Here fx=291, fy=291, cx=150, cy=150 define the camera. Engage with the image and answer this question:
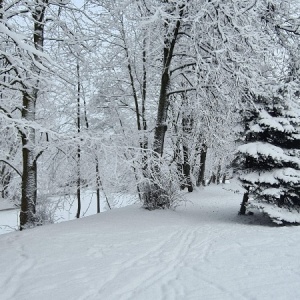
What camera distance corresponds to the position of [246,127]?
27.6ft

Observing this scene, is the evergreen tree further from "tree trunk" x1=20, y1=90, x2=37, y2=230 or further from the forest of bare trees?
"tree trunk" x1=20, y1=90, x2=37, y2=230

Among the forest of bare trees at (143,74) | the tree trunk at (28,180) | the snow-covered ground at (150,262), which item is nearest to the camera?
the snow-covered ground at (150,262)

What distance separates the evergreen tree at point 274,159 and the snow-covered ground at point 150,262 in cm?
71

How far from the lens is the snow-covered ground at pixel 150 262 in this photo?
3422 mm

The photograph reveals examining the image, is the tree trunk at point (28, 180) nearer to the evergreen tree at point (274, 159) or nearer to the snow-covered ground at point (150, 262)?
the snow-covered ground at point (150, 262)

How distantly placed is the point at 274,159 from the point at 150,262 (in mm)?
4532

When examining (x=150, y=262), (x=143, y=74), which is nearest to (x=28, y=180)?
(x=150, y=262)

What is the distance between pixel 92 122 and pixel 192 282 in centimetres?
1167

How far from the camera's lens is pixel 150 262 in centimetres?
450

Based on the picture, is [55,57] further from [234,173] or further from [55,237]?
[234,173]

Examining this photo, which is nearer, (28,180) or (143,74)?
(28,180)

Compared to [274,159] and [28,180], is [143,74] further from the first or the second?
[274,159]

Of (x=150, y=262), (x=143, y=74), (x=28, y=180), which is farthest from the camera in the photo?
(x=143, y=74)

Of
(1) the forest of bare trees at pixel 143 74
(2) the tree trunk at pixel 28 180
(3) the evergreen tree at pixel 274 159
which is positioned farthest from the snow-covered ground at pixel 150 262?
(1) the forest of bare trees at pixel 143 74
